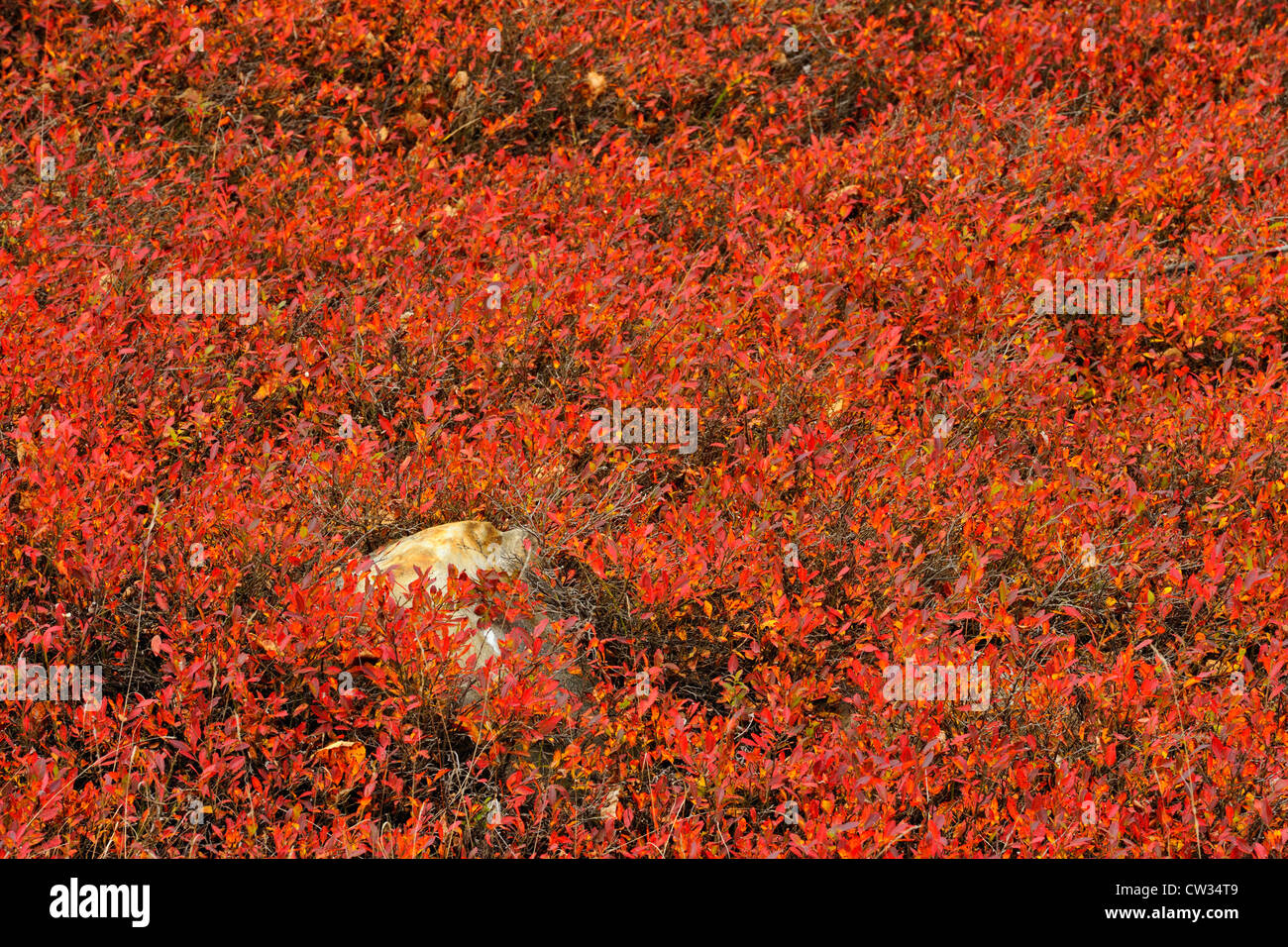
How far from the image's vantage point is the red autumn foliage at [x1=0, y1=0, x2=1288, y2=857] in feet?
11.4

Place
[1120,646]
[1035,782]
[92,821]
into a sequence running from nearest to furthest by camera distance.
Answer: [92,821], [1035,782], [1120,646]

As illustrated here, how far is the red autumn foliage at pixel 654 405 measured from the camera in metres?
3.48

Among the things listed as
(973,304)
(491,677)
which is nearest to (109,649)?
(491,677)

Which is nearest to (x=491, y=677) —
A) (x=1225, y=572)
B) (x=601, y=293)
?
(x=601, y=293)

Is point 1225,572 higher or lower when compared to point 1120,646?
higher

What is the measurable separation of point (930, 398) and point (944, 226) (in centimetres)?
124

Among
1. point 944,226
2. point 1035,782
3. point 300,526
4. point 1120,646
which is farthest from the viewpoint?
point 944,226

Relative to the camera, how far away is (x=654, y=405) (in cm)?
479

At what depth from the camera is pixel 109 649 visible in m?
3.66

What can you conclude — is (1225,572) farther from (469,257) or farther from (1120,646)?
(469,257)

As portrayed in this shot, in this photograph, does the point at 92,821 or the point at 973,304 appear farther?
the point at 973,304

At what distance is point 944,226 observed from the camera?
19.1 ft

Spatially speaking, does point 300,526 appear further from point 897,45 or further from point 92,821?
point 897,45

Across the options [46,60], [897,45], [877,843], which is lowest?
[877,843]
